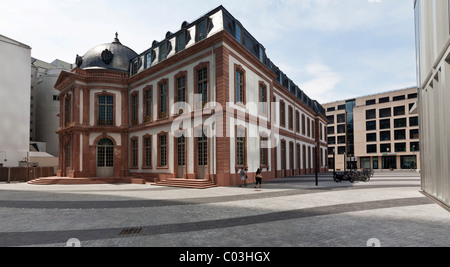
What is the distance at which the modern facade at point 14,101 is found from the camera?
40.0 metres

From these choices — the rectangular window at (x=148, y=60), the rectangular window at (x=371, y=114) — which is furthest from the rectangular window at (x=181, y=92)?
the rectangular window at (x=371, y=114)

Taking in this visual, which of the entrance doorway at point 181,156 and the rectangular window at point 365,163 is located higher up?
the entrance doorway at point 181,156

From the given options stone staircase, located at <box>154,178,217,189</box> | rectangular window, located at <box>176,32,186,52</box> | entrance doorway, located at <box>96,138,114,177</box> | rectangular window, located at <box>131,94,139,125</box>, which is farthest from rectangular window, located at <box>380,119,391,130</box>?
entrance doorway, located at <box>96,138,114,177</box>

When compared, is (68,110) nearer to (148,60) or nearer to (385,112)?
(148,60)

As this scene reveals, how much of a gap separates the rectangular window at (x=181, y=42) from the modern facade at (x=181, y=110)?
92 mm

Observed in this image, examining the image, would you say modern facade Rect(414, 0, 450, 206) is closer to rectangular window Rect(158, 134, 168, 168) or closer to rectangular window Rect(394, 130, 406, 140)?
rectangular window Rect(158, 134, 168, 168)

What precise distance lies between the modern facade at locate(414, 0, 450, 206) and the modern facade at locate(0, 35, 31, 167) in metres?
49.3

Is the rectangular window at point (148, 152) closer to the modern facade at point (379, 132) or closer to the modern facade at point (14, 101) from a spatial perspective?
the modern facade at point (14, 101)

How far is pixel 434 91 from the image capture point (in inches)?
452

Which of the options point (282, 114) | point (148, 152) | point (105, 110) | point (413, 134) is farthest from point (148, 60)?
point (413, 134)

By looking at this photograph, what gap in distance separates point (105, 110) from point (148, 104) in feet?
17.6

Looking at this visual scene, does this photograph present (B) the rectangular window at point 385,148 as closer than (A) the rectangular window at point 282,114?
No

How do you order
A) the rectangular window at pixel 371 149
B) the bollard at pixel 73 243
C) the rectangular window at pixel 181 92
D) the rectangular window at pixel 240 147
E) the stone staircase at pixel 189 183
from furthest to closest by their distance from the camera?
the rectangular window at pixel 371 149 < the rectangular window at pixel 181 92 < the rectangular window at pixel 240 147 < the stone staircase at pixel 189 183 < the bollard at pixel 73 243

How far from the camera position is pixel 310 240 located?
5527 mm
